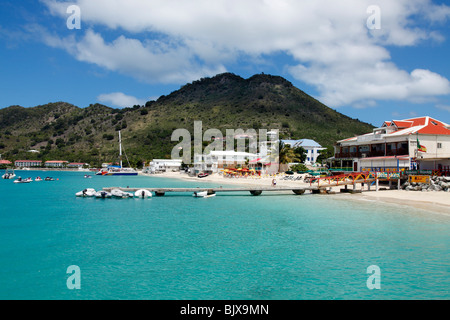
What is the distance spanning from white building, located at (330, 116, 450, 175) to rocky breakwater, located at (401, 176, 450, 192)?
1.87 metres

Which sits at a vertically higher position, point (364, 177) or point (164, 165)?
point (164, 165)

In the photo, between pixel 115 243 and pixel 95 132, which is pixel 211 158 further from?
pixel 95 132

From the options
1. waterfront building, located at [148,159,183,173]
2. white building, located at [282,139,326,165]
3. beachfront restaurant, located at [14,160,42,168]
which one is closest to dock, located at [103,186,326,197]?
white building, located at [282,139,326,165]

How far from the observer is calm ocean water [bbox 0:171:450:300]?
11.5 metres

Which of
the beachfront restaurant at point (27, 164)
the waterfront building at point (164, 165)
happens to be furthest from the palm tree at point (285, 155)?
the beachfront restaurant at point (27, 164)

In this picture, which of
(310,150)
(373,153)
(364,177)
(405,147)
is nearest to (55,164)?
(310,150)

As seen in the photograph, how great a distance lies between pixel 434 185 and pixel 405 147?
8.17 metres

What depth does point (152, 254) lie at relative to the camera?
15672 millimetres

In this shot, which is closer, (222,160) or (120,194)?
(120,194)

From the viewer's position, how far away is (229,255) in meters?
15.4

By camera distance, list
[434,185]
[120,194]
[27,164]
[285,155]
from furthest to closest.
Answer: [27,164] < [285,155] < [120,194] < [434,185]

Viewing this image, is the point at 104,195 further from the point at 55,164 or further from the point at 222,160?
the point at 55,164

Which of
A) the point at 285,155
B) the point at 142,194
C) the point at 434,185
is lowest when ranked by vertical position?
the point at 142,194
